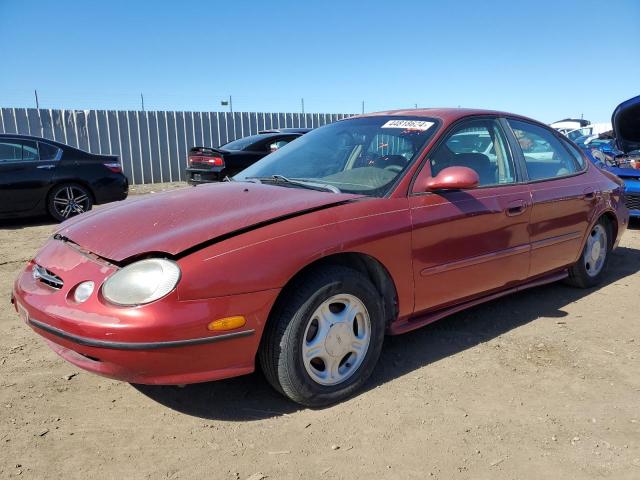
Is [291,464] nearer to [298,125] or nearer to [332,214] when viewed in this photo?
[332,214]

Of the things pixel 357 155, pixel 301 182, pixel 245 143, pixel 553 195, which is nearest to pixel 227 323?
pixel 301 182

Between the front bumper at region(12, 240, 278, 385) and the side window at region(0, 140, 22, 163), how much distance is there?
6202 millimetres

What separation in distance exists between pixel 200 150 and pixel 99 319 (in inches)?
330

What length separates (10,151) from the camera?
7.72 m

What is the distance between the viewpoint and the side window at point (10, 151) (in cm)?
766

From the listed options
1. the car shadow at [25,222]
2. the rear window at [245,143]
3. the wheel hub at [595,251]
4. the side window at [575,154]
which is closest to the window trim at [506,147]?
the side window at [575,154]

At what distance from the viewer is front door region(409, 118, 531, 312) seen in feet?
10.0

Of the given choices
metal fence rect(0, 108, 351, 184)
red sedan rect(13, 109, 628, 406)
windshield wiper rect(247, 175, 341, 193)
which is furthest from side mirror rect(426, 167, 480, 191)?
metal fence rect(0, 108, 351, 184)

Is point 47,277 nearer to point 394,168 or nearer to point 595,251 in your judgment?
point 394,168

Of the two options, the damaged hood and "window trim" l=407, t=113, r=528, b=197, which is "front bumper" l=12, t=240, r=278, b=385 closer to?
"window trim" l=407, t=113, r=528, b=197

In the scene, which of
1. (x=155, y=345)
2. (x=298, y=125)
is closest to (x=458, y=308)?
(x=155, y=345)

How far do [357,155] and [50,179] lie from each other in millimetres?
6172

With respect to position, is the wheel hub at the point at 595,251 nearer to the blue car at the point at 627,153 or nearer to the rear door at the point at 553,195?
the rear door at the point at 553,195

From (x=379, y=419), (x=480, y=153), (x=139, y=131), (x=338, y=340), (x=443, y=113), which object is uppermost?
(x=139, y=131)
